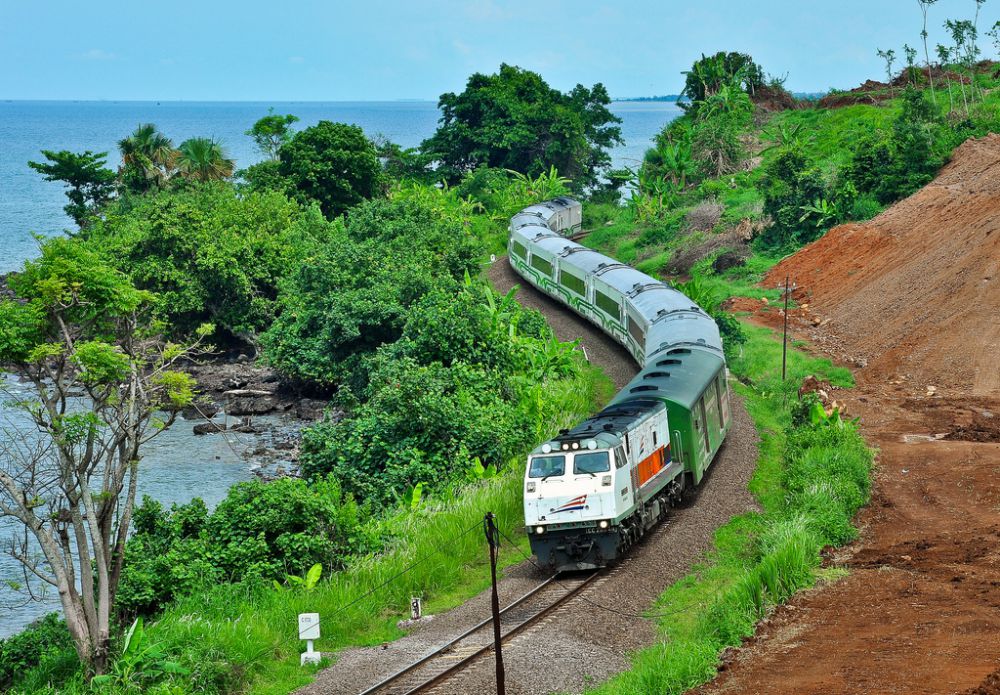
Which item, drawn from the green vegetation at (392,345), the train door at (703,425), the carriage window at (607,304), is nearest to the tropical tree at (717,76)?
the green vegetation at (392,345)

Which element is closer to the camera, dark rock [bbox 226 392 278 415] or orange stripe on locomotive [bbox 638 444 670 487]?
orange stripe on locomotive [bbox 638 444 670 487]

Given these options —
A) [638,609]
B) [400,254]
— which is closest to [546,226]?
[400,254]

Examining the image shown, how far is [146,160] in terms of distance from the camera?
6594 cm

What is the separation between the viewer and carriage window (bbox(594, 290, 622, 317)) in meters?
→ 42.3

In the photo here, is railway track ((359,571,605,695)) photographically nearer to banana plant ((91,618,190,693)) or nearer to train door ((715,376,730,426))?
banana plant ((91,618,190,693))

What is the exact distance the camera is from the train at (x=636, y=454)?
22.4 meters

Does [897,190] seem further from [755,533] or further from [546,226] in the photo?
[755,533]

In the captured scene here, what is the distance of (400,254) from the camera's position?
1890 inches

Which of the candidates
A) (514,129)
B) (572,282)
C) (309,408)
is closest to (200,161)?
(514,129)

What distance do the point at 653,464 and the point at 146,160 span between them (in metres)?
49.8

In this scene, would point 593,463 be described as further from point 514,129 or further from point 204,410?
point 514,129

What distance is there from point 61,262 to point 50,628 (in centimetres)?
792

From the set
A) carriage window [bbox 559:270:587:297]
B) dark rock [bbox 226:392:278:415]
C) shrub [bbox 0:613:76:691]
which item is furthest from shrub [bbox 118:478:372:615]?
carriage window [bbox 559:270:587:297]

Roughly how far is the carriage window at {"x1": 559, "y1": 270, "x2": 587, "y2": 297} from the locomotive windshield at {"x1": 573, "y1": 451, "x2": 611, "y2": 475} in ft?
80.3
